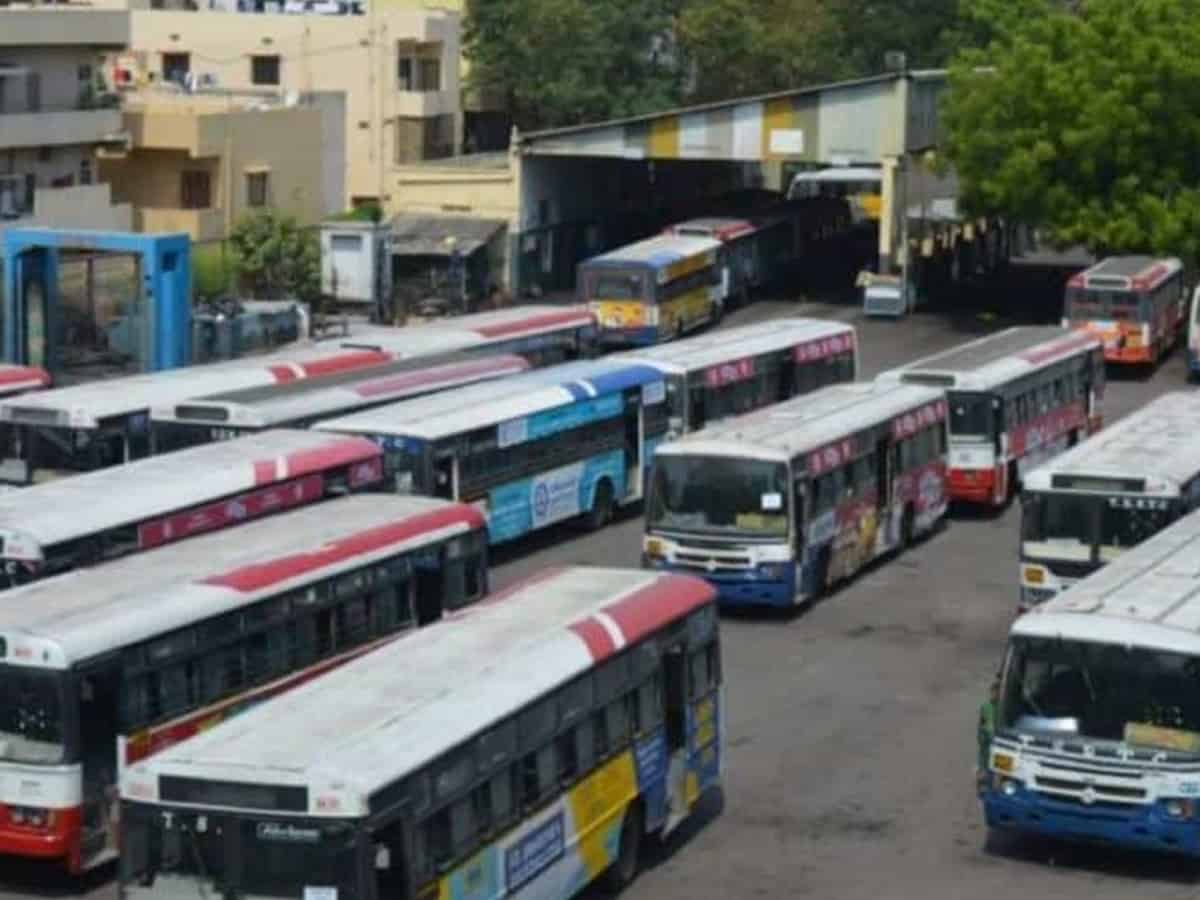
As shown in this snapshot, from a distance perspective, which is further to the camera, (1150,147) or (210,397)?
(1150,147)

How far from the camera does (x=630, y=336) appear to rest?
52219 mm

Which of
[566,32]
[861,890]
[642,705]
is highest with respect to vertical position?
[566,32]

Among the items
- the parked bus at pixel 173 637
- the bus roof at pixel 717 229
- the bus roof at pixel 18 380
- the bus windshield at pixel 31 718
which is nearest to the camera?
the bus windshield at pixel 31 718

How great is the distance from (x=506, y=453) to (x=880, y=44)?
6201cm

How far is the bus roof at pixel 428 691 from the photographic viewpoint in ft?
49.1

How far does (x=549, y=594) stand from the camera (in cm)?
1948

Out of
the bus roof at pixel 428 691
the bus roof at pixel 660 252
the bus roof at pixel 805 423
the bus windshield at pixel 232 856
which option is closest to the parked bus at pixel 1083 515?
the bus roof at pixel 805 423

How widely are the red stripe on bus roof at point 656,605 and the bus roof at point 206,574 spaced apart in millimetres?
2946

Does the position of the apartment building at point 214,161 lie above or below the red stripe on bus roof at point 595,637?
above

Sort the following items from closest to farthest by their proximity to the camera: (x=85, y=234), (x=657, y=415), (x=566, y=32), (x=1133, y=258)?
1. (x=657, y=415)
2. (x=85, y=234)
3. (x=1133, y=258)
4. (x=566, y=32)

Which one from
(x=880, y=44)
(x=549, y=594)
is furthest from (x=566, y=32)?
(x=549, y=594)

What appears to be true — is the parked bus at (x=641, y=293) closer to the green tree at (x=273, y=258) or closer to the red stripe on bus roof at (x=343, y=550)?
the green tree at (x=273, y=258)

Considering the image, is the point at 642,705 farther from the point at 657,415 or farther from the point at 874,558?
the point at 657,415

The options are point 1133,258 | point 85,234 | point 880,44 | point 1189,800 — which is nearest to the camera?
point 1189,800
